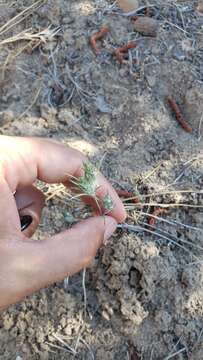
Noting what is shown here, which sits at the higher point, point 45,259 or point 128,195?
point 45,259

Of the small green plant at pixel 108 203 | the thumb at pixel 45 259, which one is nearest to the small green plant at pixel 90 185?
the small green plant at pixel 108 203

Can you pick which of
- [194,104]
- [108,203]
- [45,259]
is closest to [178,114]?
[194,104]

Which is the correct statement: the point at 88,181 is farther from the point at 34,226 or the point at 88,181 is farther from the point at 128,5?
the point at 128,5

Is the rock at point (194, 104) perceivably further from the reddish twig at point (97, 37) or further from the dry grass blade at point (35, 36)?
the dry grass blade at point (35, 36)

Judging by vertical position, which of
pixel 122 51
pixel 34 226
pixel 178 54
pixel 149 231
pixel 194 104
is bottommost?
pixel 149 231

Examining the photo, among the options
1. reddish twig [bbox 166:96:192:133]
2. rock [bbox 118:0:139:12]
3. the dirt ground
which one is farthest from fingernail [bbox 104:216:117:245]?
rock [bbox 118:0:139:12]
